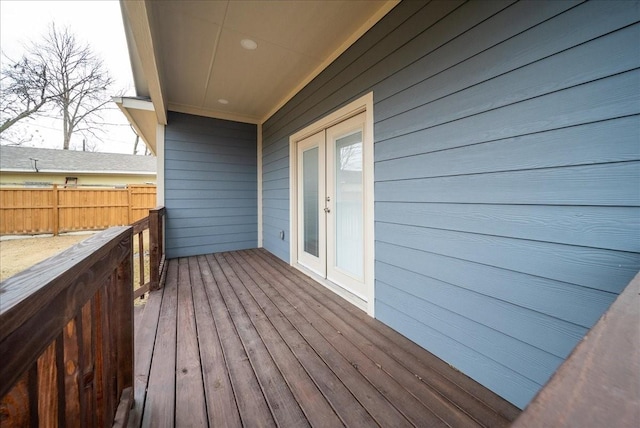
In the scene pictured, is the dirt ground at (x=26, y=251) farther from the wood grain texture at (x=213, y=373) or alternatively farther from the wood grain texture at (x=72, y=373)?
the wood grain texture at (x=72, y=373)

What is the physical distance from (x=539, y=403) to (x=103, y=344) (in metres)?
1.33

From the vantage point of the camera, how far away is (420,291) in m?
1.81

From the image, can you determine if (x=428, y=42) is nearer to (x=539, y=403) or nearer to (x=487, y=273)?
(x=487, y=273)

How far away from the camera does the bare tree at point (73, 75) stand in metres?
6.84

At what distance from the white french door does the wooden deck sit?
462mm

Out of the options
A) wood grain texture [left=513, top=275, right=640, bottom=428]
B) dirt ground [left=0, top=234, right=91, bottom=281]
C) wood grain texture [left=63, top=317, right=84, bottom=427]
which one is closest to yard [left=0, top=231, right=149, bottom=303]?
dirt ground [left=0, top=234, right=91, bottom=281]

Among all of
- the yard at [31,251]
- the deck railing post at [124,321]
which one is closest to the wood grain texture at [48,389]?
the deck railing post at [124,321]

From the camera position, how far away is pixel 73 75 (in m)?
7.73

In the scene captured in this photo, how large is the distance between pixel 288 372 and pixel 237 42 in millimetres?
2983

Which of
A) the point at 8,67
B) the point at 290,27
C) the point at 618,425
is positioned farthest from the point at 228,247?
the point at 8,67

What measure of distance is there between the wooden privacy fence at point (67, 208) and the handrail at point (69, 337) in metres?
9.26

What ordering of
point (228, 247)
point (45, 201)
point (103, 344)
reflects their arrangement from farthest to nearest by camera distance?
point (45, 201), point (228, 247), point (103, 344)

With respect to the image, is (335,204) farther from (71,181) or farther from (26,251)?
(71,181)

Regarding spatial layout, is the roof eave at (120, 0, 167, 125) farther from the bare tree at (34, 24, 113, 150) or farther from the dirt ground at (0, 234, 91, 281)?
the bare tree at (34, 24, 113, 150)
